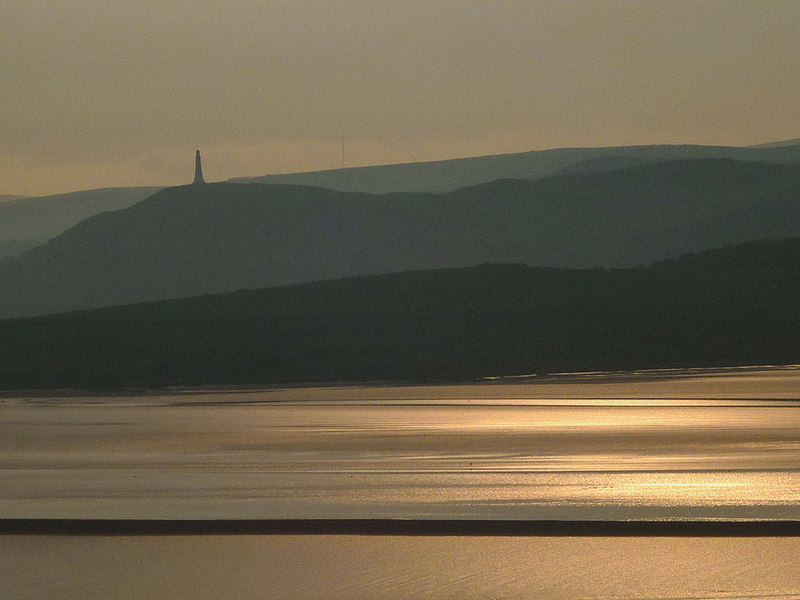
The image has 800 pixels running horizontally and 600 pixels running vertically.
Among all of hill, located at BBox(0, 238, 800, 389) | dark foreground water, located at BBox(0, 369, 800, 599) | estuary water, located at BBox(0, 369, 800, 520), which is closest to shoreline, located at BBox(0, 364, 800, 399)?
hill, located at BBox(0, 238, 800, 389)

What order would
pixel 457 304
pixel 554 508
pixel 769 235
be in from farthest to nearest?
1. pixel 769 235
2. pixel 457 304
3. pixel 554 508

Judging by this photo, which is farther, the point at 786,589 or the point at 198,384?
the point at 198,384

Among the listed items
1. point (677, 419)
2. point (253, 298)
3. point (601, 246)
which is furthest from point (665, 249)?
point (677, 419)

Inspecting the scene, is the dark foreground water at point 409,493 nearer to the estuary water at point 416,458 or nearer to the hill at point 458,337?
the estuary water at point 416,458

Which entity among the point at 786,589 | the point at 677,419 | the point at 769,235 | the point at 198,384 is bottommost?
the point at 786,589

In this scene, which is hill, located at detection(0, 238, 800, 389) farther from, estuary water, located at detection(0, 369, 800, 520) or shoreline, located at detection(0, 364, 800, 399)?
estuary water, located at detection(0, 369, 800, 520)

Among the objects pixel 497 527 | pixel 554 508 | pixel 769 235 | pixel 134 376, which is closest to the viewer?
pixel 497 527

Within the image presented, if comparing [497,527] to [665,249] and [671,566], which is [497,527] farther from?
[665,249]

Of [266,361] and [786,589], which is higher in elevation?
[266,361]
